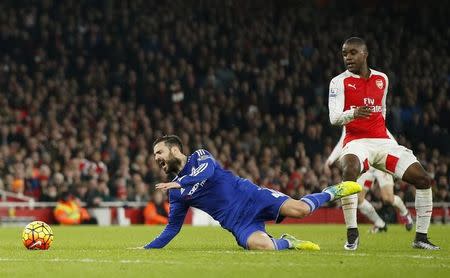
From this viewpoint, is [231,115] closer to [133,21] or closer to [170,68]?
[170,68]

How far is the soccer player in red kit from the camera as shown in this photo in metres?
12.3

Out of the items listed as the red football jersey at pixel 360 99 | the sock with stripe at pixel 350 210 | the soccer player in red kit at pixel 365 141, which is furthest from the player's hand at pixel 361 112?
the sock with stripe at pixel 350 210

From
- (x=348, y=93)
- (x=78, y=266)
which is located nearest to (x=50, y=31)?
(x=348, y=93)

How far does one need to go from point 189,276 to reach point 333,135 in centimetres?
1922

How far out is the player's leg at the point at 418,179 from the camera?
485 inches

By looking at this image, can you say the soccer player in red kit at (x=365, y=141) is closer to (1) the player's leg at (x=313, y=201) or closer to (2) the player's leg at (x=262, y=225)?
(1) the player's leg at (x=313, y=201)

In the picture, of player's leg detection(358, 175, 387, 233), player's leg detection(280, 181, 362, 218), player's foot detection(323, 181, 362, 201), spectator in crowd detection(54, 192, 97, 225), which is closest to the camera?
player's leg detection(280, 181, 362, 218)

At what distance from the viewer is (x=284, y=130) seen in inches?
1113

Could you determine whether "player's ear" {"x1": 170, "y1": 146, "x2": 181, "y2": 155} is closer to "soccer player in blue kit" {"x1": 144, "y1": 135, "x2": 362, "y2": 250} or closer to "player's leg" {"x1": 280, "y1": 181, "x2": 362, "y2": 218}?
"soccer player in blue kit" {"x1": 144, "y1": 135, "x2": 362, "y2": 250}

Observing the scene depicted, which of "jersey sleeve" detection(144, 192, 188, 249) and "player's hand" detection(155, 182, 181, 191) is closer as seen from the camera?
"player's hand" detection(155, 182, 181, 191)

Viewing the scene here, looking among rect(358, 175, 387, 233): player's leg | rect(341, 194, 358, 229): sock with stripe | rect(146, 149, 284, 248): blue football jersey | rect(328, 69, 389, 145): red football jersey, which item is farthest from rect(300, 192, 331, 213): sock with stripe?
rect(358, 175, 387, 233): player's leg

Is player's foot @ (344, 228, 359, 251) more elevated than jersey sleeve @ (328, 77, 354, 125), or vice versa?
jersey sleeve @ (328, 77, 354, 125)

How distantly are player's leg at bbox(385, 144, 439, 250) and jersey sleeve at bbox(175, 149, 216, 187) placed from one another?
215cm

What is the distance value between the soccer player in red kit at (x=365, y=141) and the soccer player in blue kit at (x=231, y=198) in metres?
0.54
